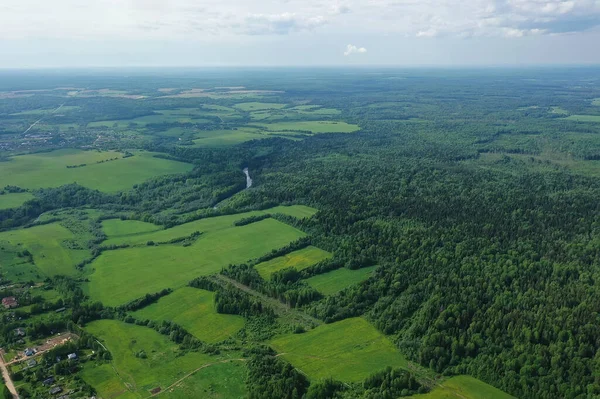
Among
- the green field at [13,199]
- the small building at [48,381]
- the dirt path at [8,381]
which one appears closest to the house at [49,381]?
the small building at [48,381]

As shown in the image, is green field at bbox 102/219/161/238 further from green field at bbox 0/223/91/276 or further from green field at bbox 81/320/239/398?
green field at bbox 81/320/239/398

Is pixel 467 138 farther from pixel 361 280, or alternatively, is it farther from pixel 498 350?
pixel 498 350

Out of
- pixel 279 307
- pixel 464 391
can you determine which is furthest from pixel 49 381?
pixel 464 391

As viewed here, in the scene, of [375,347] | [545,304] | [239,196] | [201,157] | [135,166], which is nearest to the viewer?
[375,347]

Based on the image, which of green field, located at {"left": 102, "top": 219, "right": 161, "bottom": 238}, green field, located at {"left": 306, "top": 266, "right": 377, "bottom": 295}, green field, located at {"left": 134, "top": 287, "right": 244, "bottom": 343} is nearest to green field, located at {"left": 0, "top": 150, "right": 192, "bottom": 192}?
green field, located at {"left": 102, "top": 219, "right": 161, "bottom": 238}

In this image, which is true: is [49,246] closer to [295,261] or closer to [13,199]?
[13,199]

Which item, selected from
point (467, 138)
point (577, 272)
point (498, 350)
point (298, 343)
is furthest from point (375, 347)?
point (467, 138)
